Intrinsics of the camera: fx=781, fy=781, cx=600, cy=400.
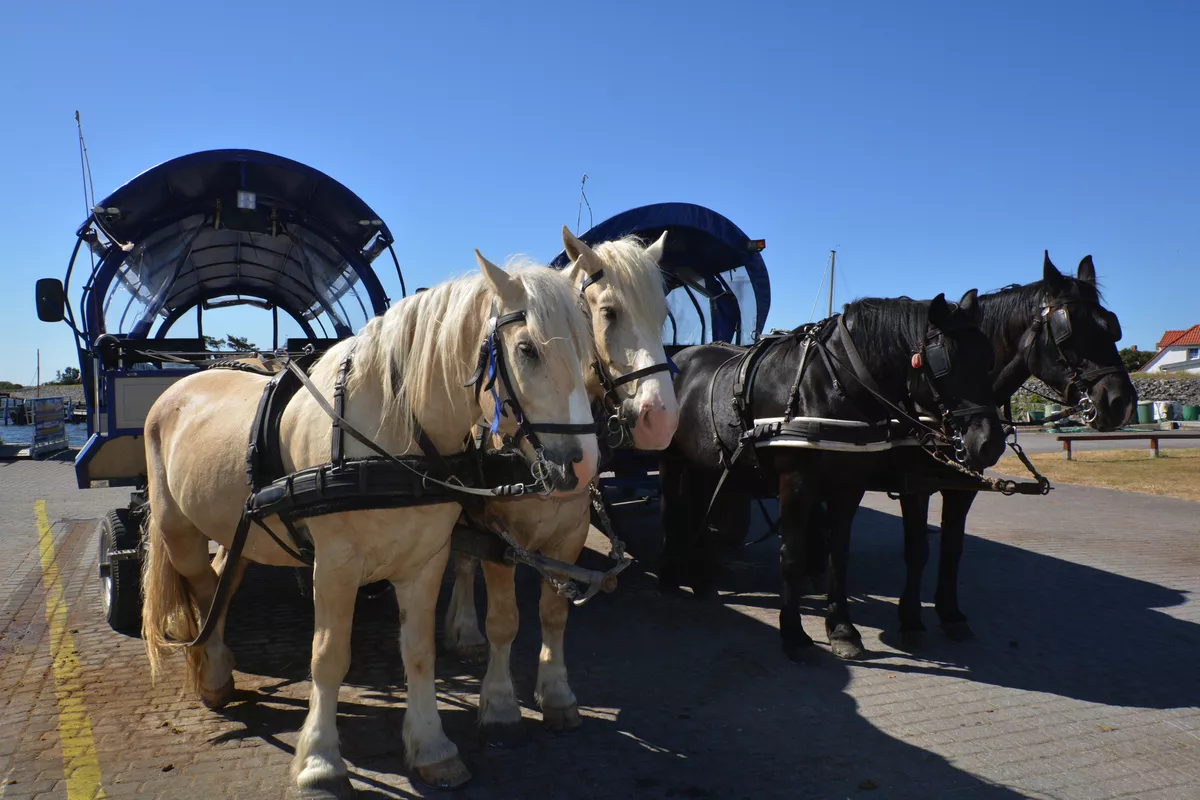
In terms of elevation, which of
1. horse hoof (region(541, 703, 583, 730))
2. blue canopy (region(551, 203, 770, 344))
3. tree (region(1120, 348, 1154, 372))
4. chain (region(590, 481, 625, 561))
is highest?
tree (region(1120, 348, 1154, 372))

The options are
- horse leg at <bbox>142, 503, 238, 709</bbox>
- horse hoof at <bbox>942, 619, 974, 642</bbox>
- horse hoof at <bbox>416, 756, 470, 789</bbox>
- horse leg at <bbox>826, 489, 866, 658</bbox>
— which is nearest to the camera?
horse hoof at <bbox>416, 756, 470, 789</bbox>

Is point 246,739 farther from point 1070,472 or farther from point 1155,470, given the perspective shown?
point 1155,470

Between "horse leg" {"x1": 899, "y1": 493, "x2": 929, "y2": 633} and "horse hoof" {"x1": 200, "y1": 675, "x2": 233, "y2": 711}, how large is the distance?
3.71m

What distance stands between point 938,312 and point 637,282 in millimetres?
1793

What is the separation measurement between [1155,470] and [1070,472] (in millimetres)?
1513

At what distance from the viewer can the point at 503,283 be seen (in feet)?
8.14

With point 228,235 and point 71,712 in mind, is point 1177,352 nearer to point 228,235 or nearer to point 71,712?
point 228,235

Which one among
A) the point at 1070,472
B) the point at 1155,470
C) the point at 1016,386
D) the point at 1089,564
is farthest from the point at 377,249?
the point at 1155,470

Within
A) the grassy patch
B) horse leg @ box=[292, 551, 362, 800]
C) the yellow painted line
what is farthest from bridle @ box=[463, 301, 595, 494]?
the grassy patch

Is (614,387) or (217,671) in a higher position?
(614,387)

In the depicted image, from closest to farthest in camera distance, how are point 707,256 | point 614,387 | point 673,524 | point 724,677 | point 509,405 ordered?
point 509,405, point 614,387, point 724,677, point 673,524, point 707,256

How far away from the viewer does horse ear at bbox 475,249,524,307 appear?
8.09ft

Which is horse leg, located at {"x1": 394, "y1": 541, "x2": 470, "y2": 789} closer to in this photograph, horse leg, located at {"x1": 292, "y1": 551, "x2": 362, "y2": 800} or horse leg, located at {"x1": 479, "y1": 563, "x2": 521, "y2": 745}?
horse leg, located at {"x1": 292, "y1": 551, "x2": 362, "y2": 800}

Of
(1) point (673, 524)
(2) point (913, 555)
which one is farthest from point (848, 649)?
(1) point (673, 524)
